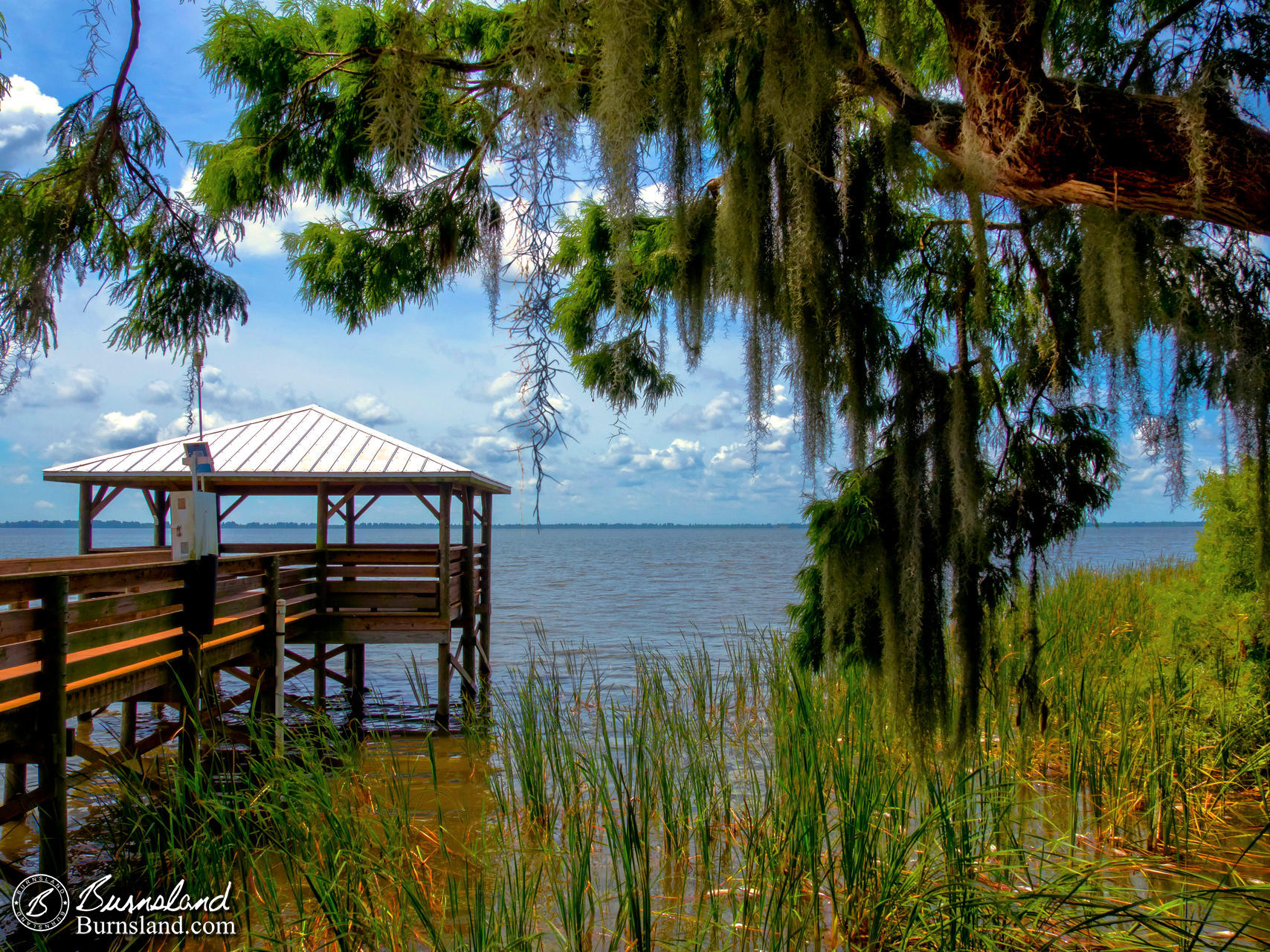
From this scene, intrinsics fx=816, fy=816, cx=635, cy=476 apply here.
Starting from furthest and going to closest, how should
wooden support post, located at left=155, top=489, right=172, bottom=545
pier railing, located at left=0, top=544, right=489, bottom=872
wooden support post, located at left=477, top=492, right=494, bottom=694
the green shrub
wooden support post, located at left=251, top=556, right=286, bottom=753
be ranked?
wooden support post, located at left=477, top=492, right=494, bottom=694
wooden support post, located at left=155, top=489, right=172, bottom=545
wooden support post, located at left=251, top=556, right=286, bottom=753
the green shrub
pier railing, located at left=0, top=544, right=489, bottom=872

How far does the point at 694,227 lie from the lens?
2.87m

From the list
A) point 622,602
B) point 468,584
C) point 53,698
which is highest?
Answer: point 53,698

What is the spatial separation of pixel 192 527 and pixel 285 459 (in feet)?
11.9

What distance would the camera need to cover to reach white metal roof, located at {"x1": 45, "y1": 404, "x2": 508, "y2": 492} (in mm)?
9188

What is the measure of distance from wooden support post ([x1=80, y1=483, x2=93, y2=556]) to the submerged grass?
554 cm

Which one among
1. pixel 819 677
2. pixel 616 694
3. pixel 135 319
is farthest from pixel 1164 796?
pixel 616 694

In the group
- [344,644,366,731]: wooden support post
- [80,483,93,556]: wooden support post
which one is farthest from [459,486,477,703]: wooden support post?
[80,483,93,556]: wooden support post

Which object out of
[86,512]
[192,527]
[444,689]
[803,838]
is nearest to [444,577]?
[444,689]

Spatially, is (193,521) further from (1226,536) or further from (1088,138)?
(1226,536)

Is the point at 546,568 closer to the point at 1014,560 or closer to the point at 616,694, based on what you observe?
the point at 616,694

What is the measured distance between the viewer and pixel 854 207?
269cm

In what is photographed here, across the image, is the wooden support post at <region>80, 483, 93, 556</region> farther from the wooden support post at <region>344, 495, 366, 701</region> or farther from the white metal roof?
the wooden support post at <region>344, 495, 366, 701</region>

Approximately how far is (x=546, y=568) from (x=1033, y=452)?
42.7 metres

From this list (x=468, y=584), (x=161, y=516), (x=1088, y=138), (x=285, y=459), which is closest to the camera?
(x=1088, y=138)
